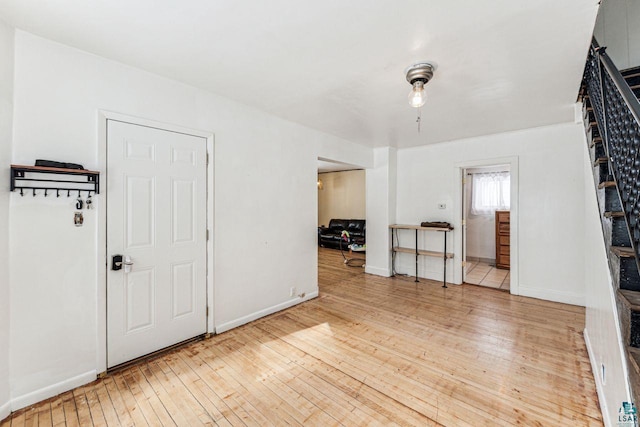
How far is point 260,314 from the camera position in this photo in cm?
334

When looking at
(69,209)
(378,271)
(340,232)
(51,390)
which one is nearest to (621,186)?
(69,209)

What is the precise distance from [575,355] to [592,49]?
2.61m

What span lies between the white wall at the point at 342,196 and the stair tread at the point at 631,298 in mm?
7196

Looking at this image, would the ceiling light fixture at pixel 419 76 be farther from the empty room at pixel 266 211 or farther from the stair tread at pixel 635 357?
the stair tread at pixel 635 357

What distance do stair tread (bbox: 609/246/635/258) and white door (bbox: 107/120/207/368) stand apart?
9.93ft

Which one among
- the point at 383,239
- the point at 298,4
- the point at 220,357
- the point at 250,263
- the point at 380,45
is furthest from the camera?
the point at 383,239

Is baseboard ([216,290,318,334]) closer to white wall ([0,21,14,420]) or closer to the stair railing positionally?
white wall ([0,21,14,420])

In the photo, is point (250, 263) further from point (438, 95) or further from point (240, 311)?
point (438, 95)

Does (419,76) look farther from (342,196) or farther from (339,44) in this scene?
(342,196)

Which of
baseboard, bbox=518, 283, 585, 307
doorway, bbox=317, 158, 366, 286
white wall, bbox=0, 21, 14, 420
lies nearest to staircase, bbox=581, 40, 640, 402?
baseboard, bbox=518, 283, 585, 307

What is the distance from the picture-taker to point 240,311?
10.3 ft

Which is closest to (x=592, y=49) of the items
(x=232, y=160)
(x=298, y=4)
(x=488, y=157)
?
(x=298, y=4)

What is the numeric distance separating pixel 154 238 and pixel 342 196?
22.8 feet

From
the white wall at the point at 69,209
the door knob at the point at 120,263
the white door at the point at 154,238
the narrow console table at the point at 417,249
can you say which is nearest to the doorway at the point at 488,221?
the narrow console table at the point at 417,249
